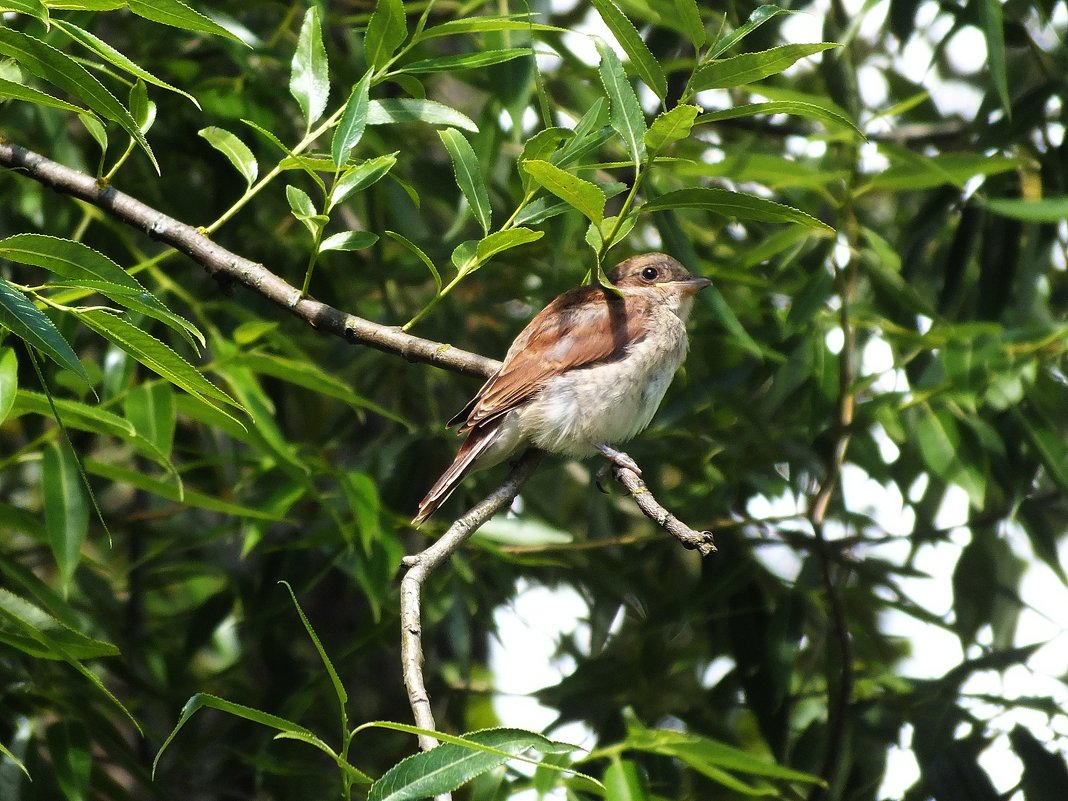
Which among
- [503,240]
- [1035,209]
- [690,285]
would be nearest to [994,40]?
[1035,209]

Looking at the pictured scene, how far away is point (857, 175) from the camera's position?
158 inches

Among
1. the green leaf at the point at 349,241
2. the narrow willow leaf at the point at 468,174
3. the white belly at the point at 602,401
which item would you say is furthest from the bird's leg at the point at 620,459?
the green leaf at the point at 349,241

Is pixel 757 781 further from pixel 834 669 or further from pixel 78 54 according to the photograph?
pixel 78 54

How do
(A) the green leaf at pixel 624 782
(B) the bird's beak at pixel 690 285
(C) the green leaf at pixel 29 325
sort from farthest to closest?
(B) the bird's beak at pixel 690 285 < (A) the green leaf at pixel 624 782 < (C) the green leaf at pixel 29 325

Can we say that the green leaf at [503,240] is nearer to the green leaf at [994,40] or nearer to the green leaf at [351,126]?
the green leaf at [351,126]

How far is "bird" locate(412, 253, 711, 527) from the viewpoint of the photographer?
11.8 feet

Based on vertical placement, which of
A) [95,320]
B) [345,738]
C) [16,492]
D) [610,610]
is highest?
[95,320]

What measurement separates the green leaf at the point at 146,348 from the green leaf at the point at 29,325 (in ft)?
0.42

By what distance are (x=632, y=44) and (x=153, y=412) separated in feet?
5.95

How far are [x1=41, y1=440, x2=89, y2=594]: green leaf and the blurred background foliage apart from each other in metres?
0.02

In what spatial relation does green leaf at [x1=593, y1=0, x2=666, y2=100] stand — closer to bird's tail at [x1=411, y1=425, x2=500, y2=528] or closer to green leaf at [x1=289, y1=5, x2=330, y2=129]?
green leaf at [x1=289, y1=5, x2=330, y2=129]

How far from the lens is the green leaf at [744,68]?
2105mm

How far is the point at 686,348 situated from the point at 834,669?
1.23 m

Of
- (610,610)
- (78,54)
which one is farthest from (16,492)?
(610,610)
